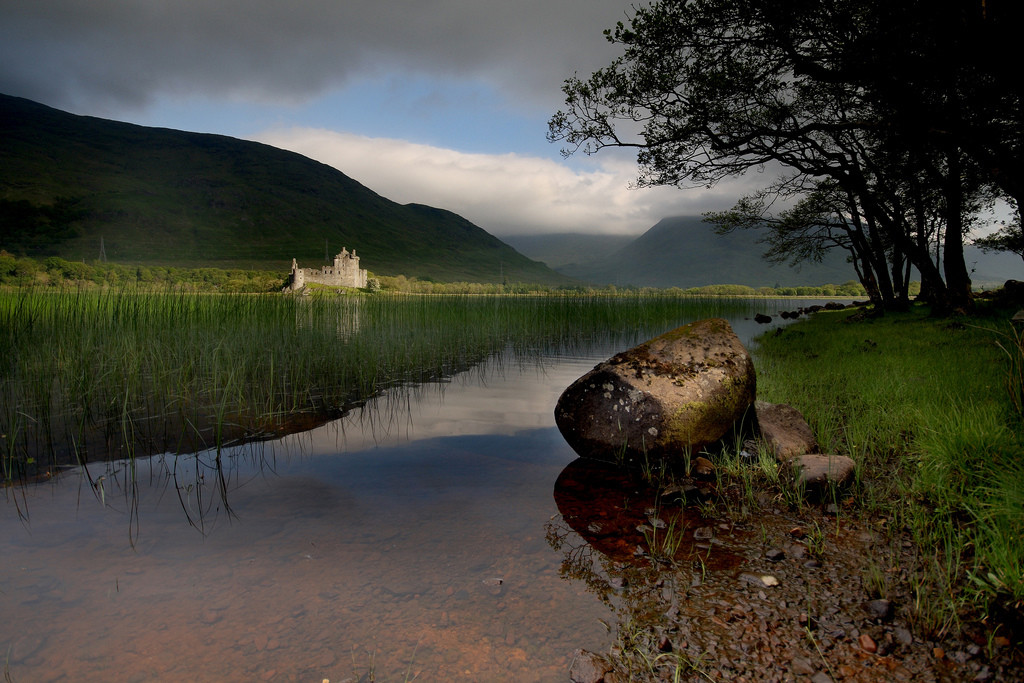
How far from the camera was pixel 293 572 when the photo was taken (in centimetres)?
361

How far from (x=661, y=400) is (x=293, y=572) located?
4.26m

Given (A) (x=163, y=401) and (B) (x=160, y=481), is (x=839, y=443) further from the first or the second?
(A) (x=163, y=401)

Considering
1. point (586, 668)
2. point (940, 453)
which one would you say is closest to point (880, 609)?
point (586, 668)

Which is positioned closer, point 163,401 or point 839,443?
point 839,443

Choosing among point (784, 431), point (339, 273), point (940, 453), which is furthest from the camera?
point (339, 273)

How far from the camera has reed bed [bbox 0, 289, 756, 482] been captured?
6.48m

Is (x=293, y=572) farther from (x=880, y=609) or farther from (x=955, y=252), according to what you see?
(x=955, y=252)

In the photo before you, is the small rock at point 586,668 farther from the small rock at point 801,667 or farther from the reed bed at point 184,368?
the reed bed at point 184,368

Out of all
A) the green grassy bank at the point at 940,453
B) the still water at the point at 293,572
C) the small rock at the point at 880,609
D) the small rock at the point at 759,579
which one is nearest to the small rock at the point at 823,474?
the green grassy bank at the point at 940,453

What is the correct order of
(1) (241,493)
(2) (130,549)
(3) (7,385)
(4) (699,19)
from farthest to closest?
(4) (699,19) → (3) (7,385) → (1) (241,493) → (2) (130,549)

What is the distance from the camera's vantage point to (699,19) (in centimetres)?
1459

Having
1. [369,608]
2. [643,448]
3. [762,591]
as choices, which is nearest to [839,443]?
[643,448]

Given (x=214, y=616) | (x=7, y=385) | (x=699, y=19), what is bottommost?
(x=214, y=616)

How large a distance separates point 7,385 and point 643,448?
32.2ft
